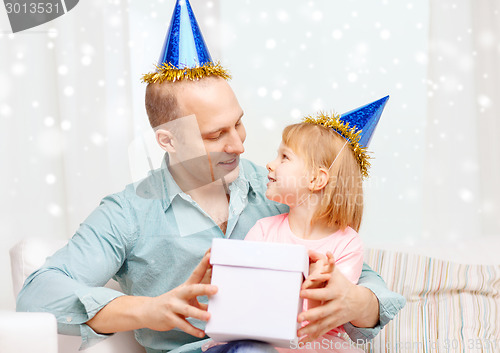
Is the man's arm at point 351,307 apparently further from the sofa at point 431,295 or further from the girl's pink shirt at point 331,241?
the sofa at point 431,295

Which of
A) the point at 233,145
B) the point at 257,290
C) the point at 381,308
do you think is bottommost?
the point at 381,308

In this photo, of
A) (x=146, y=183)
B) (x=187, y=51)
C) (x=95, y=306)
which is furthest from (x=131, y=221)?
(x=187, y=51)

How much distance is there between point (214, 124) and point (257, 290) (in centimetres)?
44

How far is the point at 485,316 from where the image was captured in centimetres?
155

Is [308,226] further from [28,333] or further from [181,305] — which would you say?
[28,333]

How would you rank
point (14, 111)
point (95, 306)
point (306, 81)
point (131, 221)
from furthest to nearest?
point (306, 81)
point (14, 111)
point (131, 221)
point (95, 306)

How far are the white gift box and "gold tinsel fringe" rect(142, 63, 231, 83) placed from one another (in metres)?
0.48

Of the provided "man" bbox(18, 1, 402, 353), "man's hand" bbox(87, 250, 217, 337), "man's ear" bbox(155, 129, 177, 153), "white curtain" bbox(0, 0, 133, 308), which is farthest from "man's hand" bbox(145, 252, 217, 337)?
"white curtain" bbox(0, 0, 133, 308)

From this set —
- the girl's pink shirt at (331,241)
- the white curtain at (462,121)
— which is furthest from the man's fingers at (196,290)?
the white curtain at (462,121)

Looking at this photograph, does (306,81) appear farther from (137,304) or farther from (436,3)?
(137,304)

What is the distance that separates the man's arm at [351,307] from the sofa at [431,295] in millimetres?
319

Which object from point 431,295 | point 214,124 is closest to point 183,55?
point 214,124

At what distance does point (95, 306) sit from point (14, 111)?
1253 millimetres

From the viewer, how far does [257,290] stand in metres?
0.98
